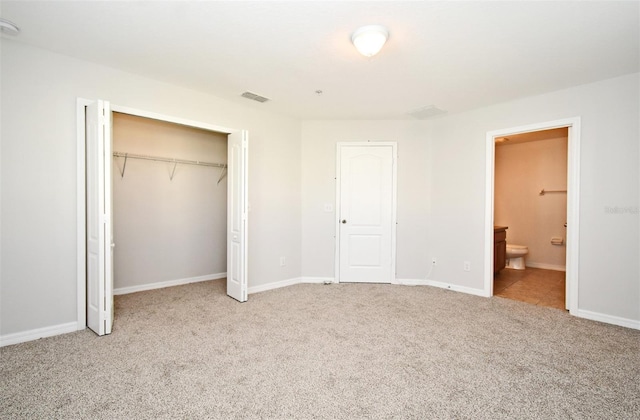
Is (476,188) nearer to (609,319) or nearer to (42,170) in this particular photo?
(609,319)

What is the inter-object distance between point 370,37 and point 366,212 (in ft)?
9.25

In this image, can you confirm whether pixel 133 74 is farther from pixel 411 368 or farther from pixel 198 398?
pixel 411 368

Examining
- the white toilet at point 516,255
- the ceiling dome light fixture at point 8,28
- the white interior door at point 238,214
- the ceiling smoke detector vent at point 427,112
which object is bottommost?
the white toilet at point 516,255

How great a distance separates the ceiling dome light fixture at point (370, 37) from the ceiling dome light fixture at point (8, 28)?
250cm

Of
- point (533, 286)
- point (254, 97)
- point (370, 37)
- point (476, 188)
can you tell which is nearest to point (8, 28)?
point (254, 97)

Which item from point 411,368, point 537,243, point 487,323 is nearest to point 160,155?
point 411,368

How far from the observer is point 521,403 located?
1852 millimetres

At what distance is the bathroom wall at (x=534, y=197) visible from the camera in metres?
5.71

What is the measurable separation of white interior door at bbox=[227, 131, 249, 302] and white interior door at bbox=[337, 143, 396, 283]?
5.18ft

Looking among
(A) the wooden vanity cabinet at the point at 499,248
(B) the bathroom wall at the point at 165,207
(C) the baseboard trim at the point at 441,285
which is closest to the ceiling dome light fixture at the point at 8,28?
(B) the bathroom wall at the point at 165,207

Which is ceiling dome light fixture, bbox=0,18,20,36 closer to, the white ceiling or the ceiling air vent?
the white ceiling

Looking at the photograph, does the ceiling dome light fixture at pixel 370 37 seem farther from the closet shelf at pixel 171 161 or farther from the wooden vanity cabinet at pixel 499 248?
the wooden vanity cabinet at pixel 499 248

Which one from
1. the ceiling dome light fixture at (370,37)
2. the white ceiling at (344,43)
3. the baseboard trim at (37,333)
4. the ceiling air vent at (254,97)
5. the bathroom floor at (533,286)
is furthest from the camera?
the bathroom floor at (533,286)

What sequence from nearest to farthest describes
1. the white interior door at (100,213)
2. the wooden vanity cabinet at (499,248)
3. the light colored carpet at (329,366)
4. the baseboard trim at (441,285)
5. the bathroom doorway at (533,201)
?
the light colored carpet at (329,366)
the white interior door at (100,213)
the baseboard trim at (441,285)
the wooden vanity cabinet at (499,248)
the bathroom doorway at (533,201)
